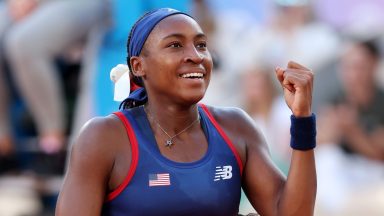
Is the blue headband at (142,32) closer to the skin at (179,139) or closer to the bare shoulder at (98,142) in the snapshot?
the skin at (179,139)

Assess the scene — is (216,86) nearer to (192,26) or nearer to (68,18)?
(68,18)

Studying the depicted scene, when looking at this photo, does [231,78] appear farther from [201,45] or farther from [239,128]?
[201,45]

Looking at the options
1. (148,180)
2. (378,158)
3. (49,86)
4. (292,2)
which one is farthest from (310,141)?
(49,86)

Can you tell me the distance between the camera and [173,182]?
125 inches

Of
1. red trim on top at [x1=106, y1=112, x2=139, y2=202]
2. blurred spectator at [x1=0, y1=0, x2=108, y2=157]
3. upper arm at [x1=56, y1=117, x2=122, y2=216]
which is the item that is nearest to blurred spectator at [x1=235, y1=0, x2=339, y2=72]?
blurred spectator at [x1=0, y1=0, x2=108, y2=157]

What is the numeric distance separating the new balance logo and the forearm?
0.22 metres

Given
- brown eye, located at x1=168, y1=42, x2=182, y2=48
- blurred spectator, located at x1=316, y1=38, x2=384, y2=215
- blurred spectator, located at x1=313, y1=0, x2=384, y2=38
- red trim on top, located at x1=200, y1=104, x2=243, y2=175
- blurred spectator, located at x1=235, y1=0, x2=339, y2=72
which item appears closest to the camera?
brown eye, located at x1=168, y1=42, x2=182, y2=48

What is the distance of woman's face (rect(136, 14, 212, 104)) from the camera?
3201 millimetres

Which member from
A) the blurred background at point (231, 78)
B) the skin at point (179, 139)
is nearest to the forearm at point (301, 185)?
the skin at point (179, 139)

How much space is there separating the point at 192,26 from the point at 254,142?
0.51 meters

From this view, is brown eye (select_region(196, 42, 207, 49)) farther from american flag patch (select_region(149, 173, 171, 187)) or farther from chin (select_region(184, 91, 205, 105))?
american flag patch (select_region(149, 173, 171, 187))

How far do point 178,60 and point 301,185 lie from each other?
627 millimetres

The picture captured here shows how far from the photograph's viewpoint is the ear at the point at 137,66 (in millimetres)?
3359

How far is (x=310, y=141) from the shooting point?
10.4 ft
